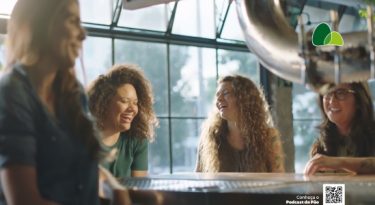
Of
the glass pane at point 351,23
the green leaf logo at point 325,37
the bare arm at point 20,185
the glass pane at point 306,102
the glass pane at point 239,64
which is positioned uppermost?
the glass pane at point 351,23

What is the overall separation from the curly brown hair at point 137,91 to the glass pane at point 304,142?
1.33 feet

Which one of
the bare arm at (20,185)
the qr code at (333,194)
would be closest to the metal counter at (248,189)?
the qr code at (333,194)

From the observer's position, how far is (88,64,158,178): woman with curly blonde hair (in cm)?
179

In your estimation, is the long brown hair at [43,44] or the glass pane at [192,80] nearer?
the long brown hair at [43,44]

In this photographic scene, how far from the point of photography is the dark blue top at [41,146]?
5.27 feet

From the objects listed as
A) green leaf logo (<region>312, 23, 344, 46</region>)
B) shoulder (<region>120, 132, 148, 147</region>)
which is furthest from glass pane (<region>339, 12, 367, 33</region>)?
shoulder (<region>120, 132, 148, 147</region>)

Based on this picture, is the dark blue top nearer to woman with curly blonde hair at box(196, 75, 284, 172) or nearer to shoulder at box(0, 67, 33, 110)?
shoulder at box(0, 67, 33, 110)

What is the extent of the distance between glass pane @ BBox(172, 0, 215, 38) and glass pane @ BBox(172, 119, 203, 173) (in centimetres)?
26

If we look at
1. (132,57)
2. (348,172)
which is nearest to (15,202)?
(132,57)

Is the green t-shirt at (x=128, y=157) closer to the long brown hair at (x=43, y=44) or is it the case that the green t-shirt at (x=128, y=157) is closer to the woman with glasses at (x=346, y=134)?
the long brown hair at (x=43, y=44)

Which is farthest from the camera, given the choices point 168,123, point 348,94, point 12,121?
point 168,123

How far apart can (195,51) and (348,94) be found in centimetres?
46

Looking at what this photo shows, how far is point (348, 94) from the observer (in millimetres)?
1744

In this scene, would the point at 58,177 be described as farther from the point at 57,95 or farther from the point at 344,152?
the point at 344,152
